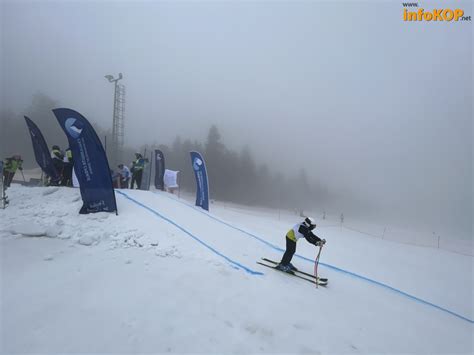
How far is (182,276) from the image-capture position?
4.17m

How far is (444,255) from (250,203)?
3600 cm

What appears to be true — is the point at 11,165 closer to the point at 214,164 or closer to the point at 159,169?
the point at 159,169

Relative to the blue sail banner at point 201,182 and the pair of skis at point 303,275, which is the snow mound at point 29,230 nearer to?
the pair of skis at point 303,275

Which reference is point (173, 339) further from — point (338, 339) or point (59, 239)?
point (59, 239)

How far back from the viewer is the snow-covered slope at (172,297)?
267 centimetres

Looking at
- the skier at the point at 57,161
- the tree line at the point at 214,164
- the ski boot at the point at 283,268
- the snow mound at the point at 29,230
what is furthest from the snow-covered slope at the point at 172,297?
the tree line at the point at 214,164

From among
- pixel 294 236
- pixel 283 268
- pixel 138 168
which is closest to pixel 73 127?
pixel 138 168

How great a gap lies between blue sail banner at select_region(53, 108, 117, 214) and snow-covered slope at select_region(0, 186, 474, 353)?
540 millimetres

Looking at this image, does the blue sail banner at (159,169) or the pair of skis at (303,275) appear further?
the blue sail banner at (159,169)

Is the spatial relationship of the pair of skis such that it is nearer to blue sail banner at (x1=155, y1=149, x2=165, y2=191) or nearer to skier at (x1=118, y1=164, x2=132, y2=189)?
skier at (x1=118, y1=164, x2=132, y2=189)

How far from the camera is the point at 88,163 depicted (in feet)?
20.9

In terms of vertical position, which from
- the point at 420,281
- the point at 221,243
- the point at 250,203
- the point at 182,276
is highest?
the point at 182,276

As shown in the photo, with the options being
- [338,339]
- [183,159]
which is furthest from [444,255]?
[183,159]

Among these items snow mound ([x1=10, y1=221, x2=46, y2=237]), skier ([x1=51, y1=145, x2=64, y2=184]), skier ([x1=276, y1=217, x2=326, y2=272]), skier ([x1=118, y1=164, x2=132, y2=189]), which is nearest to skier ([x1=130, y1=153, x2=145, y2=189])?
skier ([x1=118, y1=164, x2=132, y2=189])
